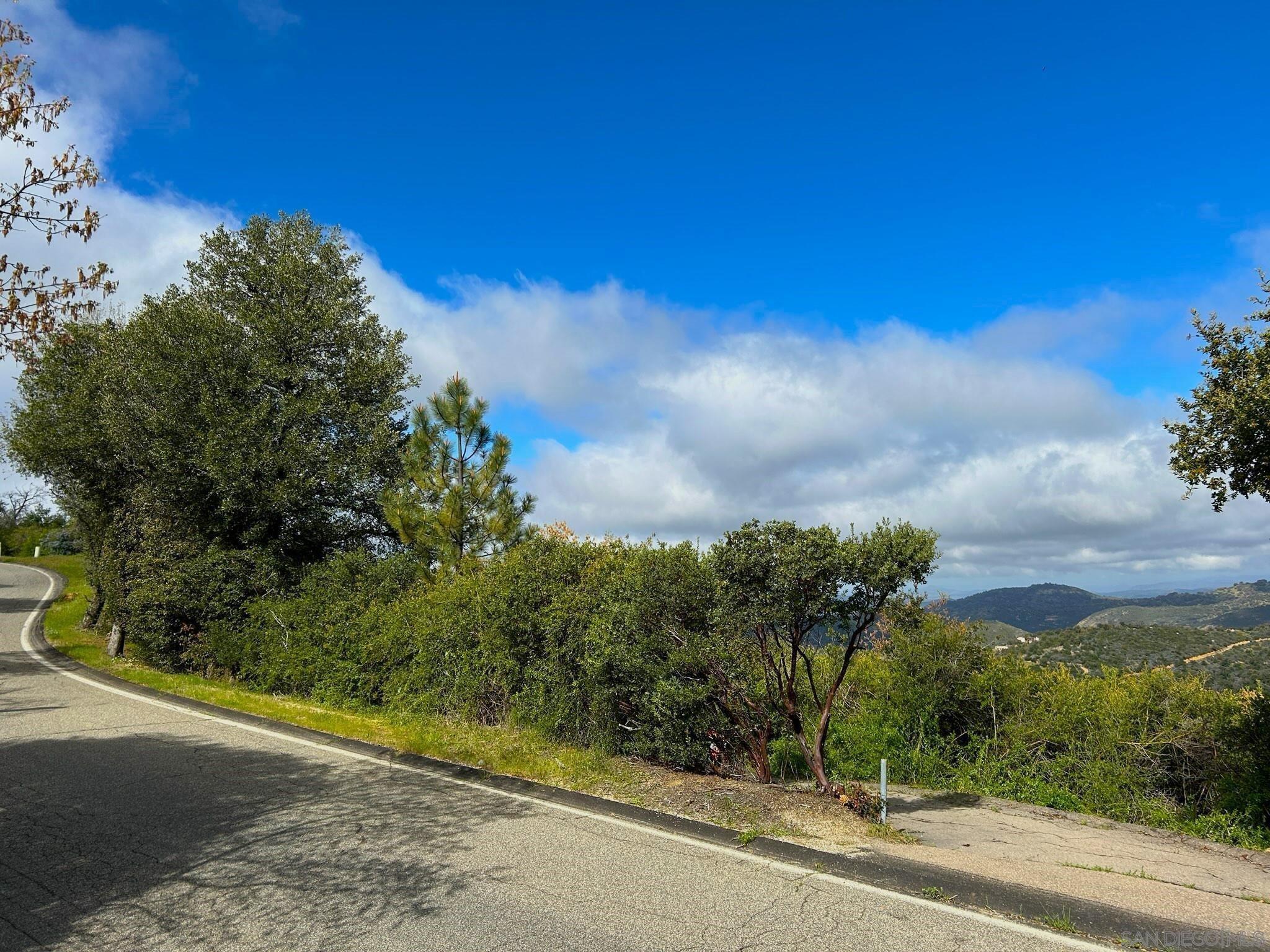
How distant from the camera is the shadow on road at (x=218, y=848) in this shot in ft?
14.2

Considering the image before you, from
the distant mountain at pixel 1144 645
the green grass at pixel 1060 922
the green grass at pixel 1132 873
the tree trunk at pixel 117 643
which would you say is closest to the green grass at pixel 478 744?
the green grass at pixel 1060 922

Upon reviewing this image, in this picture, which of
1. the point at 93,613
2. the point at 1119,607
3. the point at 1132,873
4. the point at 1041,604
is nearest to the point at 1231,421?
the point at 1132,873

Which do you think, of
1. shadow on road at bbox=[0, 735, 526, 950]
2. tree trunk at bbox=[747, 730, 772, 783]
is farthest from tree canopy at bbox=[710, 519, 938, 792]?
A: shadow on road at bbox=[0, 735, 526, 950]

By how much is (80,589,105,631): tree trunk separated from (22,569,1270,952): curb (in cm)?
1930

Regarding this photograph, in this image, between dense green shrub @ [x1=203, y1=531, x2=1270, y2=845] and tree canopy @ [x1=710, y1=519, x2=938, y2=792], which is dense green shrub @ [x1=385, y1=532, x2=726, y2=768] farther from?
tree canopy @ [x1=710, y1=519, x2=938, y2=792]

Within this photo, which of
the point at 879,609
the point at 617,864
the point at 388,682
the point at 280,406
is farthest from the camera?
the point at 280,406

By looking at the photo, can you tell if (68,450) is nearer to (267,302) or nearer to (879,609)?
(267,302)

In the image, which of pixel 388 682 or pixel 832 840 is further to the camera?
pixel 388 682

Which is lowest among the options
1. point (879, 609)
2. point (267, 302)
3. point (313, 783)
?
point (313, 783)

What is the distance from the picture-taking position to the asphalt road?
13.9 feet

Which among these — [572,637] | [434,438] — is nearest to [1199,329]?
[572,637]

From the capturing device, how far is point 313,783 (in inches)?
292

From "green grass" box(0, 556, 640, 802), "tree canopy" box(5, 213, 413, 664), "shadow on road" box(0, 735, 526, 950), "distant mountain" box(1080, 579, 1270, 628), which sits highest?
"tree canopy" box(5, 213, 413, 664)

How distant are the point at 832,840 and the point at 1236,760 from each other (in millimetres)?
5467
